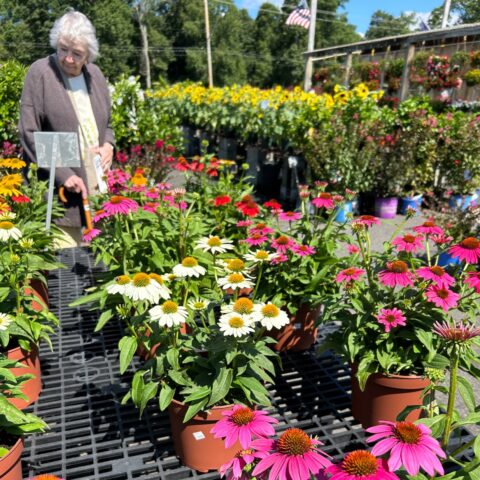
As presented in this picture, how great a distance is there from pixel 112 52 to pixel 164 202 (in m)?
22.7

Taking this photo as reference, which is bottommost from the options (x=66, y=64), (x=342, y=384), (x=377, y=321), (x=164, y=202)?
(x=342, y=384)

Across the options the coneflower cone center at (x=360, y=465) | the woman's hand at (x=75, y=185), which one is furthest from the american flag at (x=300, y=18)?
the coneflower cone center at (x=360, y=465)

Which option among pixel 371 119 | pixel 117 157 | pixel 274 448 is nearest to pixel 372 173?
pixel 371 119

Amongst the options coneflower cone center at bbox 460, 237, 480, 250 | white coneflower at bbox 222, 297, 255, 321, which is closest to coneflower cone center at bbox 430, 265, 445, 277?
coneflower cone center at bbox 460, 237, 480, 250

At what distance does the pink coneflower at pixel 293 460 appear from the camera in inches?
30.8

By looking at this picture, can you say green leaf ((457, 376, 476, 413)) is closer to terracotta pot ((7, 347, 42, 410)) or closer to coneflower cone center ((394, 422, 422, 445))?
coneflower cone center ((394, 422, 422, 445))

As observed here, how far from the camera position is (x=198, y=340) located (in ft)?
5.41

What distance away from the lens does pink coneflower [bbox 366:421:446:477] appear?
802mm

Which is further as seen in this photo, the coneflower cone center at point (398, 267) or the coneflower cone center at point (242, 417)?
the coneflower cone center at point (398, 267)

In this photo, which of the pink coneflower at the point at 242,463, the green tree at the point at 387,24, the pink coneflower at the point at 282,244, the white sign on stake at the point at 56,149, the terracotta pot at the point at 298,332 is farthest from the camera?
the green tree at the point at 387,24

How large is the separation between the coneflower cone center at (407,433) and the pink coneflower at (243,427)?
0.26 meters

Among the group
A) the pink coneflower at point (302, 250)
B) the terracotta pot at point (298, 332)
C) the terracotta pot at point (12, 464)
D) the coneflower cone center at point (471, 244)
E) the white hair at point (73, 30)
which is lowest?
the terracotta pot at point (298, 332)

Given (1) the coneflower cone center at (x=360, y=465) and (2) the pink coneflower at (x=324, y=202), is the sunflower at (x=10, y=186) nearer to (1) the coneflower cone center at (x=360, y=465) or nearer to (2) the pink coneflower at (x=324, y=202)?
(2) the pink coneflower at (x=324, y=202)

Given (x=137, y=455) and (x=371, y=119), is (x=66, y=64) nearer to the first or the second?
(x=137, y=455)
